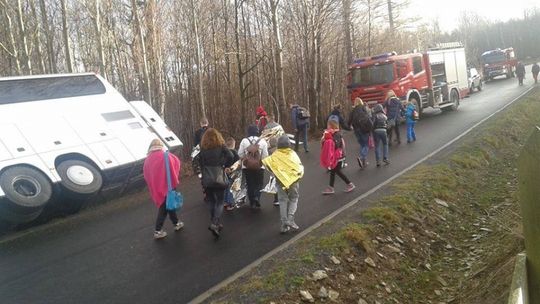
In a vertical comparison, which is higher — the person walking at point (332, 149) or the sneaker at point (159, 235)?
the person walking at point (332, 149)

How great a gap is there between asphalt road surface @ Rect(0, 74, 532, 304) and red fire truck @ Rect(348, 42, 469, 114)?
8778 mm

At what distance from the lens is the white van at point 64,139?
9.30 meters

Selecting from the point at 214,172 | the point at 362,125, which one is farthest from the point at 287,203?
the point at 362,125

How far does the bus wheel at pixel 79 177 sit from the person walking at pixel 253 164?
344 cm

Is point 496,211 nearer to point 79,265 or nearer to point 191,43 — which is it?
point 79,265

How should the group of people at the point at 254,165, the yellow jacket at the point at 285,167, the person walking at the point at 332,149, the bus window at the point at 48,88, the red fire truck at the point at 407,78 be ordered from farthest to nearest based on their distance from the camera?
the red fire truck at the point at 407,78 → the bus window at the point at 48,88 → the person walking at the point at 332,149 → the group of people at the point at 254,165 → the yellow jacket at the point at 285,167

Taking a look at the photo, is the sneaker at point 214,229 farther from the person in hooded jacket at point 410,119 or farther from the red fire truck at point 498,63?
the red fire truck at point 498,63

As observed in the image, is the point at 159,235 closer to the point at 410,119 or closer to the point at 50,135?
the point at 50,135

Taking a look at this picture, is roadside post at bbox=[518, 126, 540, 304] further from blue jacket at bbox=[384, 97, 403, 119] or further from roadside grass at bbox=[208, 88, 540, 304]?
blue jacket at bbox=[384, 97, 403, 119]

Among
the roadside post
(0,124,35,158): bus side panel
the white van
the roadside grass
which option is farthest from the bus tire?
the roadside post

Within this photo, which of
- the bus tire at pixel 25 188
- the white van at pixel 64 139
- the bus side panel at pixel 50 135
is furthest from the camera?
the bus side panel at pixel 50 135

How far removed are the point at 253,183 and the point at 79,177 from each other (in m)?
3.86

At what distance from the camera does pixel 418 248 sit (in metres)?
7.38

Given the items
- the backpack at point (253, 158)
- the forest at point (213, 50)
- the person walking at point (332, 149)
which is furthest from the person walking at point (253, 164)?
the forest at point (213, 50)
